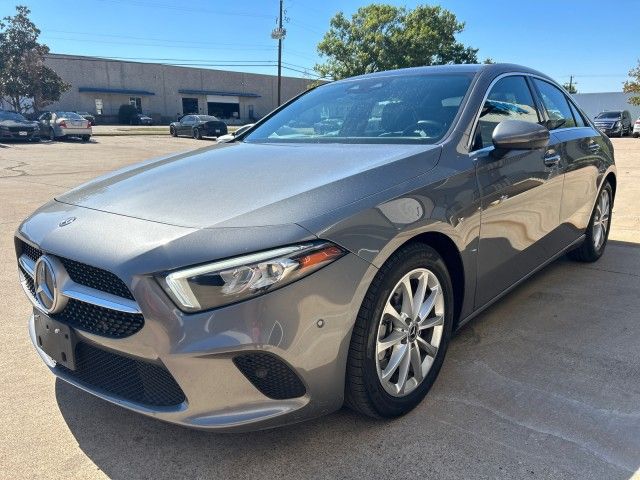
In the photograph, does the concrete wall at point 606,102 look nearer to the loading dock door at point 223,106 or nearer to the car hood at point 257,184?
the loading dock door at point 223,106

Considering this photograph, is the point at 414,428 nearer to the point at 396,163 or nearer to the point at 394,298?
the point at 394,298

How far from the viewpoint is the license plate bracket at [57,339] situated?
6.62 ft

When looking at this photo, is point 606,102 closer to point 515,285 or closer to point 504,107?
point 504,107

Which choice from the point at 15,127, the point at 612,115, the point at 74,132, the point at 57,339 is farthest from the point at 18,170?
the point at 612,115

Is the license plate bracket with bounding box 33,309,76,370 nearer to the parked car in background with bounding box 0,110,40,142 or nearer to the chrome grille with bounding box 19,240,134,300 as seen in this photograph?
the chrome grille with bounding box 19,240,134,300

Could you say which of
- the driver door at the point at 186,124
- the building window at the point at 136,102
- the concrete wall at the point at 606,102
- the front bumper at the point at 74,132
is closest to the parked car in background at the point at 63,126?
the front bumper at the point at 74,132

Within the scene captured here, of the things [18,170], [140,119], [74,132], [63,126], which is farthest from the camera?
[140,119]

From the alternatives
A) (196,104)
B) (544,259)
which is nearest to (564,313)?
(544,259)

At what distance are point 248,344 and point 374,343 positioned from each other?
21.6 inches

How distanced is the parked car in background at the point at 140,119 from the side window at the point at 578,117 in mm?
48890

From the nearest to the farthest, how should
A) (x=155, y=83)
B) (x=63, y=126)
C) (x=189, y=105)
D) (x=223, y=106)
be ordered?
(x=63, y=126) < (x=155, y=83) < (x=189, y=105) < (x=223, y=106)

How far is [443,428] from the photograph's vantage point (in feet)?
7.41

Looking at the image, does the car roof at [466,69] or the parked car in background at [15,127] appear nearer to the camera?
the car roof at [466,69]

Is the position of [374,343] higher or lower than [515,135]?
lower
